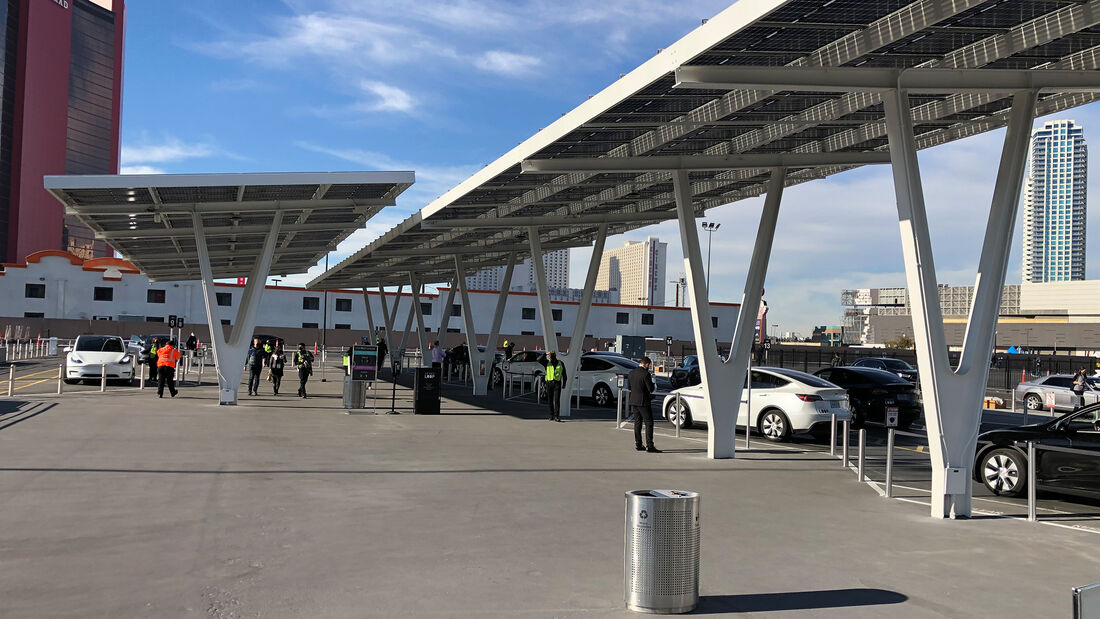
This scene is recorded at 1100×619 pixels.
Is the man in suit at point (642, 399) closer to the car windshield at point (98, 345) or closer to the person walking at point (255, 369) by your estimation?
the person walking at point (255, 369)

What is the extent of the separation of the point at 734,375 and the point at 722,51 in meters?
7.24

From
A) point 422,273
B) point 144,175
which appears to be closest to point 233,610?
point 144,175

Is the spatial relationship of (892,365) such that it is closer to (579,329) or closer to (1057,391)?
(1057,391)

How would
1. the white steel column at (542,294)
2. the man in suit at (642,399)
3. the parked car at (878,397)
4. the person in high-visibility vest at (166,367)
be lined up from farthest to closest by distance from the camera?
the person in high-visibility vest at (166,367), the white steel column at (542,294), the parked car at (878,397), the man in suit at (642,399)

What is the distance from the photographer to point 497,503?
1080 cm

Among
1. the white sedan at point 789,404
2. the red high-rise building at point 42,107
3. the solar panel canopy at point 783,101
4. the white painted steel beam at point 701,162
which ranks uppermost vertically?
the red high-rise building at point 42,107

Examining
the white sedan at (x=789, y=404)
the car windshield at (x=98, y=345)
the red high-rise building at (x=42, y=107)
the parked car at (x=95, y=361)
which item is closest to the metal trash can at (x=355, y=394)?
the white sedan at (x=789, y=404)

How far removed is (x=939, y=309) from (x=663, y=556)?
619cm

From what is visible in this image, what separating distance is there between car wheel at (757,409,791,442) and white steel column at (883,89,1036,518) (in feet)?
27.1

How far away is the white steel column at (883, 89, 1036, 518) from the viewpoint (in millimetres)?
10805

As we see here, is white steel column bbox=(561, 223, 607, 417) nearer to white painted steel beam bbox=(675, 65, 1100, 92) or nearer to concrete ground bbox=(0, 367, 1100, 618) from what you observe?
concrete ground bbox=(0, 367, 1100, 618)

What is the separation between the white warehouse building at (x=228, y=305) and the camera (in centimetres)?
7269

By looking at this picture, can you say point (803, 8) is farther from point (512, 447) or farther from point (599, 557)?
point (512, 447)

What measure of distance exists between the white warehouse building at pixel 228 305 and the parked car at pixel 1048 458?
61.6 metres
